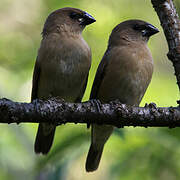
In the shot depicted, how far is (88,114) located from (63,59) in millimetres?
1481

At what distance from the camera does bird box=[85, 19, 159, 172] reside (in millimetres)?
5383

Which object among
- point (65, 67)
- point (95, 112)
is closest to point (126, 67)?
point (65, 67)

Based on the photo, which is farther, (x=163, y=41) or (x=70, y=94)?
(x=163, y=41)

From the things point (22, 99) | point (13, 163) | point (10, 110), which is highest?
point (10, 110)

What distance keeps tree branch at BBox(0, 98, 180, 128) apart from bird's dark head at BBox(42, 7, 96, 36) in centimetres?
189

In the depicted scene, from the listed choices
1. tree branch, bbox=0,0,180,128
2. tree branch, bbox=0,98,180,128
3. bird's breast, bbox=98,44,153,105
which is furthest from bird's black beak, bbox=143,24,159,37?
tree branch, bbox=0,98,180,128

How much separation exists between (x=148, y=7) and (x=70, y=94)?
3.35m

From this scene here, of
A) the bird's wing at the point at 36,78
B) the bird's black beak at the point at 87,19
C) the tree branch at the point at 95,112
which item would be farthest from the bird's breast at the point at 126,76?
the tree branch at the point at 95,112

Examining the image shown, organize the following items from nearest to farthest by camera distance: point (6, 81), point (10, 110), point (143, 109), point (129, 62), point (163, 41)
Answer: point (10, 110), point (143, 109), point (129, 62), point (6, 81), point (163, 41)

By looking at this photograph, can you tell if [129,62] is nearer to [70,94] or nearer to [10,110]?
[70,94]

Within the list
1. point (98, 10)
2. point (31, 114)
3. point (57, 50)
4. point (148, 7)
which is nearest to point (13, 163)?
point (57, 50)

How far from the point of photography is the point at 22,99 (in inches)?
255

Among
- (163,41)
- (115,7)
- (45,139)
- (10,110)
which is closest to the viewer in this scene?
(10,110)

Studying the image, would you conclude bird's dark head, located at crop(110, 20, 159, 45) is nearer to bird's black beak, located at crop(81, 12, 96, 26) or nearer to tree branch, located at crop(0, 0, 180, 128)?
bird's black beak, located at crop(81, 12, 96, 26)
